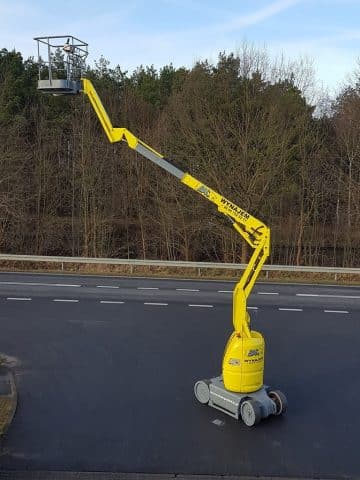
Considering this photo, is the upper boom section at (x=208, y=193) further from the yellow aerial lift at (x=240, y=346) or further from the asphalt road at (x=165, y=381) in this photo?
the asphalt road at (x=165, y=381)

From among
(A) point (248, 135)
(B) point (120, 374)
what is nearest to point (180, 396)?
(B) point (120, 374)

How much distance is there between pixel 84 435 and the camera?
290 inches

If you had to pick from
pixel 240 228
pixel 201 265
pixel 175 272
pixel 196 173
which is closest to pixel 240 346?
pixel 240 228

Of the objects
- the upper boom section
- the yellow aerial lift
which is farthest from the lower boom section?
the upper boom section

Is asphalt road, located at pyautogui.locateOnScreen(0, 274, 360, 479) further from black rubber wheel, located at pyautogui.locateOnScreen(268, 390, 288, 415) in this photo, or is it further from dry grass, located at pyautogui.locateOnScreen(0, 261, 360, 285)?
dry grass, located at pyautogui.locateOnScreen(0, 261, 360, 285)

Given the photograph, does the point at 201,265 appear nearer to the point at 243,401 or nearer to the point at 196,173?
the point at 196,173

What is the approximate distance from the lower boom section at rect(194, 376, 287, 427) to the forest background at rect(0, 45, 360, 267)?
1678 centimetres

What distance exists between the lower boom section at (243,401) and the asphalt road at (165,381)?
0.16m

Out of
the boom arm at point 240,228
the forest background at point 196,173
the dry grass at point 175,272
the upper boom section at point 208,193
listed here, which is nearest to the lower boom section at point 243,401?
the boom arm at point 240,228

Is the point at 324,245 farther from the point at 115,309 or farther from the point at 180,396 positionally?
the point at 180,396

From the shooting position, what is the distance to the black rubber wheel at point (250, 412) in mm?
7644

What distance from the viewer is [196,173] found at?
25.9 metres

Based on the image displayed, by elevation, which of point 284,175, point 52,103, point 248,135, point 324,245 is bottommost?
point 324,245

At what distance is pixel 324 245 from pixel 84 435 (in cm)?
2404
